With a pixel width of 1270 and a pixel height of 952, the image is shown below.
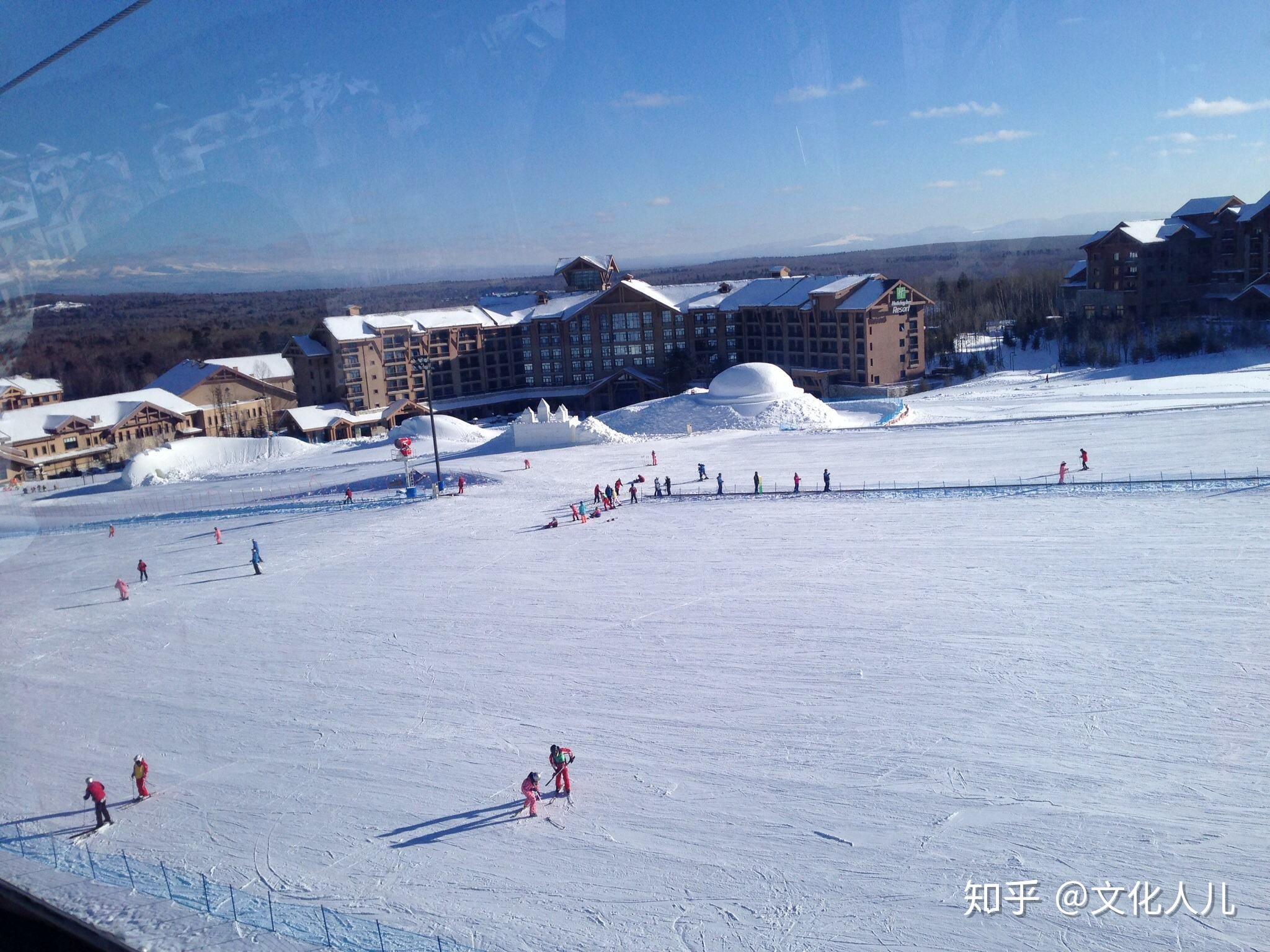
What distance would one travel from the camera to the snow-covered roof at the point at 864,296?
3725cm

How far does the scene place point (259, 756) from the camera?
28.9 ft

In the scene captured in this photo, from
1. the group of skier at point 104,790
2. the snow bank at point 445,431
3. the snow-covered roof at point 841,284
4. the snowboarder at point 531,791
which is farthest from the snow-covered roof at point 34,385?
the snow-covered roof at point 841,284

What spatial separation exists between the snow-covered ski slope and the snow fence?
0.53 ft

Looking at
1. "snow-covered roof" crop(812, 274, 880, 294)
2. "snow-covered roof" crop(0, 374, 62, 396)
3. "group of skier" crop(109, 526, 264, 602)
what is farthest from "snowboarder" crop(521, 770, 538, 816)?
"snow-covered roof" crop(812, 274, 880, 294)

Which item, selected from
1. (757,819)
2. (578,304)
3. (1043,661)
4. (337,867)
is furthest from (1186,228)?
(337,867)

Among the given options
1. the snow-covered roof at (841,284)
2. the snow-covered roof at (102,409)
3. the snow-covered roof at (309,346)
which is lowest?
the snow-covered roof at (102,409)

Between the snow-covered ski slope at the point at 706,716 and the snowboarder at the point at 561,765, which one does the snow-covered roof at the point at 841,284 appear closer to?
the snow-covered ski slope at the point at 706,716

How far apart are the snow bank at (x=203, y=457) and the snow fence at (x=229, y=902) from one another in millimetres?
23242

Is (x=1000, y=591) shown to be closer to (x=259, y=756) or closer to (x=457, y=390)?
(x=259, y=756)

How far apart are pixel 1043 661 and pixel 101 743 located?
9.98 m

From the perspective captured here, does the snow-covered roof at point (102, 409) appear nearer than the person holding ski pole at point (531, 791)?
No

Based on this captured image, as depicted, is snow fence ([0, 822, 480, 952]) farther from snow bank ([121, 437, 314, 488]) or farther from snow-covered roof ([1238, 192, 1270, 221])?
snow-covered roof ([1238, 192, 1270, 221])

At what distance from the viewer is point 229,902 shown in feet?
21.0

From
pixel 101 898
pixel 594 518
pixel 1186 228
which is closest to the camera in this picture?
pixel 101 898
